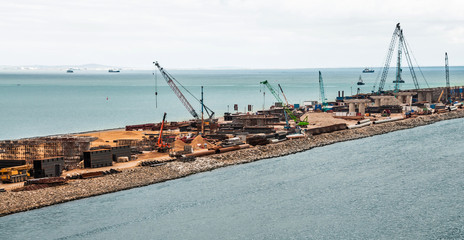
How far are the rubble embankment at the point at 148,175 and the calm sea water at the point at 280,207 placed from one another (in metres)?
1.29

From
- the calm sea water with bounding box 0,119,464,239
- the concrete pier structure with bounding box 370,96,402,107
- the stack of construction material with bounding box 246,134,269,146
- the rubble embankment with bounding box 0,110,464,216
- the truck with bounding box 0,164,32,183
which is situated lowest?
the calm sea water with bounding box 0,119,464,239

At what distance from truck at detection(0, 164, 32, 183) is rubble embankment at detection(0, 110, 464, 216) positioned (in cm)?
513

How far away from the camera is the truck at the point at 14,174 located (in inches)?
2125

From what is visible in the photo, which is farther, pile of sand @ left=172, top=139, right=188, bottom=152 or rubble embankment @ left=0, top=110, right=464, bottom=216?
pile of sand @ left=172, top=139, right=188, bottom=152

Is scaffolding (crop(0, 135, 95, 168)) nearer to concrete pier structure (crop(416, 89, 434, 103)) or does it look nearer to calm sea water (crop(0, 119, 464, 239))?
calm sea water (crop(0, 119, 464, 239))

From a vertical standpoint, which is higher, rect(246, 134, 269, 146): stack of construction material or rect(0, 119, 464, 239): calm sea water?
rect(246, 134, 269, 146): stack of construction material

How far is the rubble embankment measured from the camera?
156 ft

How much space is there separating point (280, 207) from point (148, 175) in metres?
17.1

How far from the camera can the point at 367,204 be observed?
49312 millimetres

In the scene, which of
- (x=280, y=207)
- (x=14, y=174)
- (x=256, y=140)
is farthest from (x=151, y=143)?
(x=280, y=207)

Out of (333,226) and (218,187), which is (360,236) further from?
(218,187)

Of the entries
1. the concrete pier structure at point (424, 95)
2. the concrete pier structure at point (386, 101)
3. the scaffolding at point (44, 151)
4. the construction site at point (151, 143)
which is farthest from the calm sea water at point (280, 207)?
the concrete pier structure at point (424, 95)

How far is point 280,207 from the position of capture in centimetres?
4888

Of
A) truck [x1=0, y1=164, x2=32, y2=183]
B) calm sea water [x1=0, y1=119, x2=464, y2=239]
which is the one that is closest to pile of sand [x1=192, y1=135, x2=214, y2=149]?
calm sea water [x1=0, y1=119, x2=464, y2=239]
